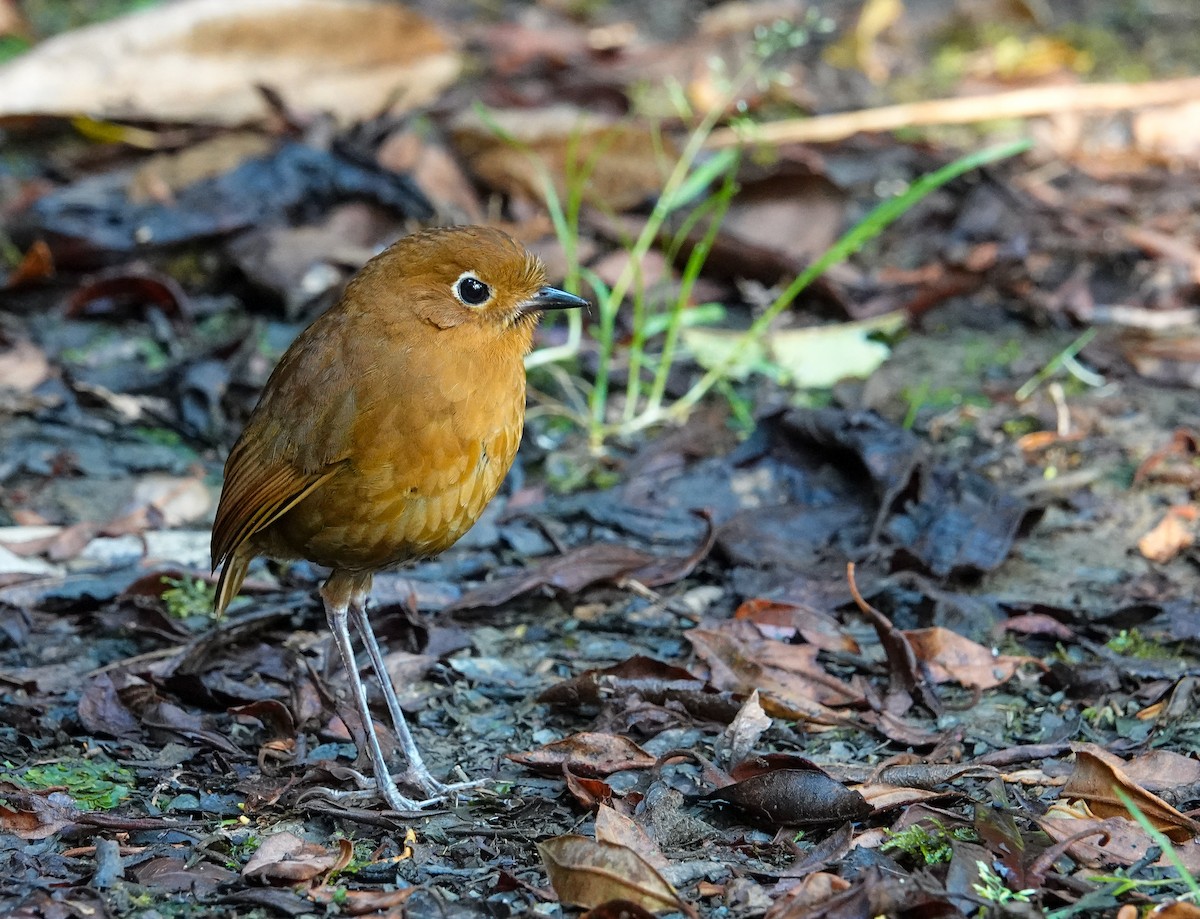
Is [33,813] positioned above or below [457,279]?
below

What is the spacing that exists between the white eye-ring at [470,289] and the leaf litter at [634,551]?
3.61 feet

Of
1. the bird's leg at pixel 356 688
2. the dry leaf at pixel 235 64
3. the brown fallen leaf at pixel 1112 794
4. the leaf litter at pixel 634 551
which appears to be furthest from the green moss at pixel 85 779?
the dry leaf at pixel 235 64

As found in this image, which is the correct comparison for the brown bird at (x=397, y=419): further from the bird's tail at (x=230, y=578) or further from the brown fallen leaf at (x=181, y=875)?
the brown fallen leaf at (x=181, y=875)

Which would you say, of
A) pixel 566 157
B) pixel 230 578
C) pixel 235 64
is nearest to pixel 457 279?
pixel 230 578

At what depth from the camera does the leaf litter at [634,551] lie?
3.35 metres

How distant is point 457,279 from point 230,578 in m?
1.18

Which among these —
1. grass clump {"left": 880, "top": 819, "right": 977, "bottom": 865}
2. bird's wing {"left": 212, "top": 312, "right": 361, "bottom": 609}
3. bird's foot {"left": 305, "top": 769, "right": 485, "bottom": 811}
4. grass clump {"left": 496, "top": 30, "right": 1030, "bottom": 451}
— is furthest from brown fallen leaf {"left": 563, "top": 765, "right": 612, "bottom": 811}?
grass clump {"left": 496, "top": 30, "right": 1030, "bottom": 451}

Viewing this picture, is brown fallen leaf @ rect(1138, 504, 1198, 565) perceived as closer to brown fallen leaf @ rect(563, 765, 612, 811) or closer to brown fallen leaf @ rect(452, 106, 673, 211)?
brown fallen leaf @ rect(563, 765, 612, 811)

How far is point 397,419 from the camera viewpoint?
3922 millimetres

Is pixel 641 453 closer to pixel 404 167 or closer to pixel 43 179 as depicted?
pixel 404 167

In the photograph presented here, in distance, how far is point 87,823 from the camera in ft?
11.3

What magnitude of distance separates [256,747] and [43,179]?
4.26m

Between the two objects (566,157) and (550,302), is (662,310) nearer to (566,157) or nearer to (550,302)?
(566,157)

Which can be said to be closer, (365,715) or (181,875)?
(181,875)
